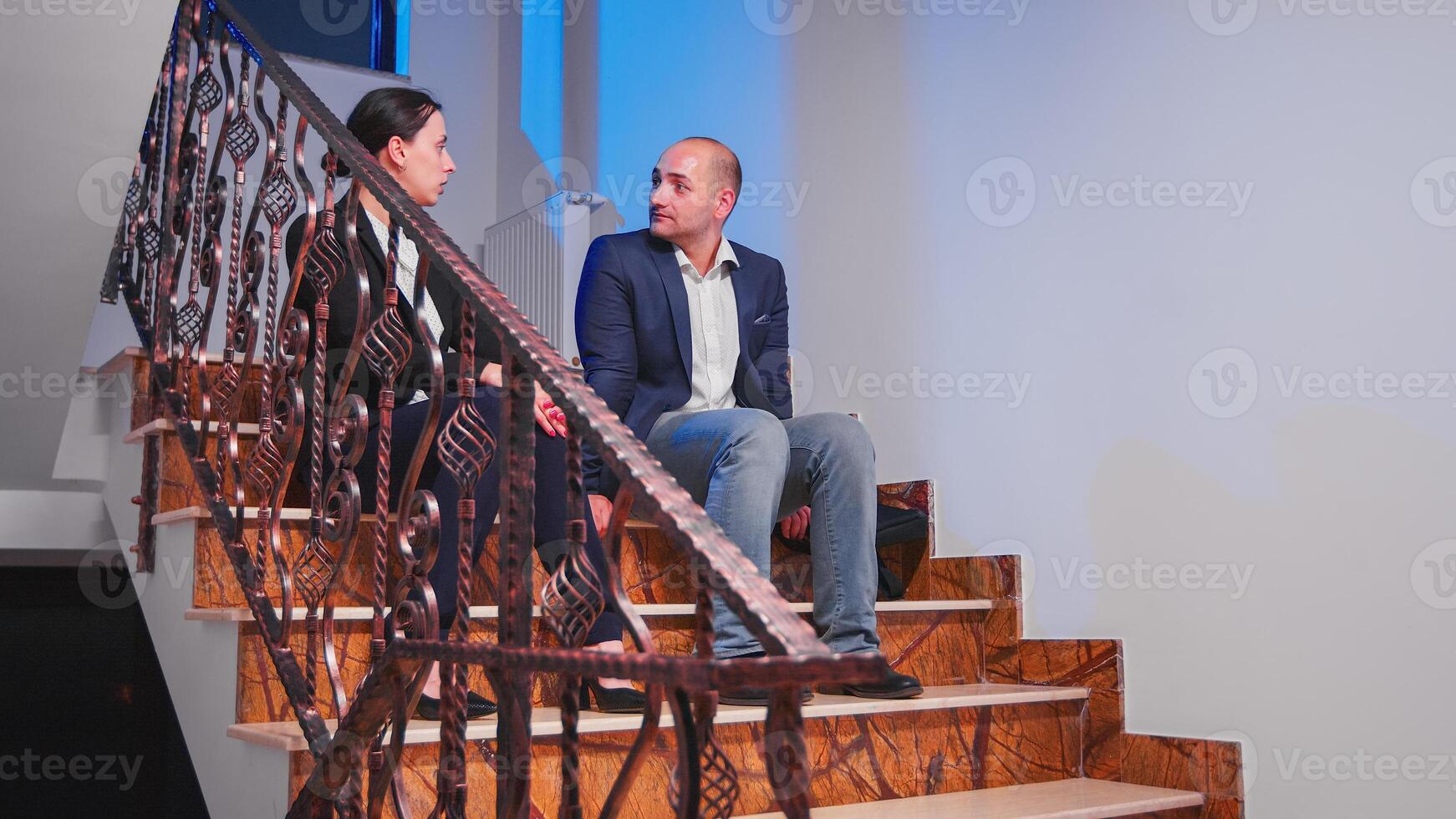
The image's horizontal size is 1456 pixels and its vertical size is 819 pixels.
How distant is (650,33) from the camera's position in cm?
441

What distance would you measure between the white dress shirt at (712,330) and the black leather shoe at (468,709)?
3.06ft

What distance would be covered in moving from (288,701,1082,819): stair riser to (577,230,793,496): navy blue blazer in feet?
2.55

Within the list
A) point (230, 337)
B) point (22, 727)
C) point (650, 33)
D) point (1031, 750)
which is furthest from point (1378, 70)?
point (22, 727)

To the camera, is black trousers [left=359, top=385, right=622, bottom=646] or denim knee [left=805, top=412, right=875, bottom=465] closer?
black trousers [left=359, top=385, right=622, bottom=646]

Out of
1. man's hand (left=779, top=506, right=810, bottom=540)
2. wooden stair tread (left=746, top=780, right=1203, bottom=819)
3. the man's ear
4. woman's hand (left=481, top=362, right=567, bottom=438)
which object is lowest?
wooden stair tread (left=746, top=780, right=1203, bottom=819)

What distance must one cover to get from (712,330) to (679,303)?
102mm

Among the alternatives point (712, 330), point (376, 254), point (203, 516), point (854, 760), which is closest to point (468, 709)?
point (203, 516)

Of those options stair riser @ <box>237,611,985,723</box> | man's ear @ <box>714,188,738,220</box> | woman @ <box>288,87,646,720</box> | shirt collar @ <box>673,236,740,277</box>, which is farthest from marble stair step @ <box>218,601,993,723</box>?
man's ear @ <box>714,188,738,220</box>

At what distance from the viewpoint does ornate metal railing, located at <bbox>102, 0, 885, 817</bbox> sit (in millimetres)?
1064

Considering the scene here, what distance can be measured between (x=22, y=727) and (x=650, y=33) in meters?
2.96

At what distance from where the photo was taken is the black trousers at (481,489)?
6.31ft

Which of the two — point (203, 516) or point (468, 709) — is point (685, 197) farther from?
point (468, 709)

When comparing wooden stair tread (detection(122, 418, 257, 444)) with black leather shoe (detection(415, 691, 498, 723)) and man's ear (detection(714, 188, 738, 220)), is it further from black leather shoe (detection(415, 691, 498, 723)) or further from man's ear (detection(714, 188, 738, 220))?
man's ear (detection(714, 188, 738, 220))

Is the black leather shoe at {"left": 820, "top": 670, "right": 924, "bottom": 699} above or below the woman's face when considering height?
below
